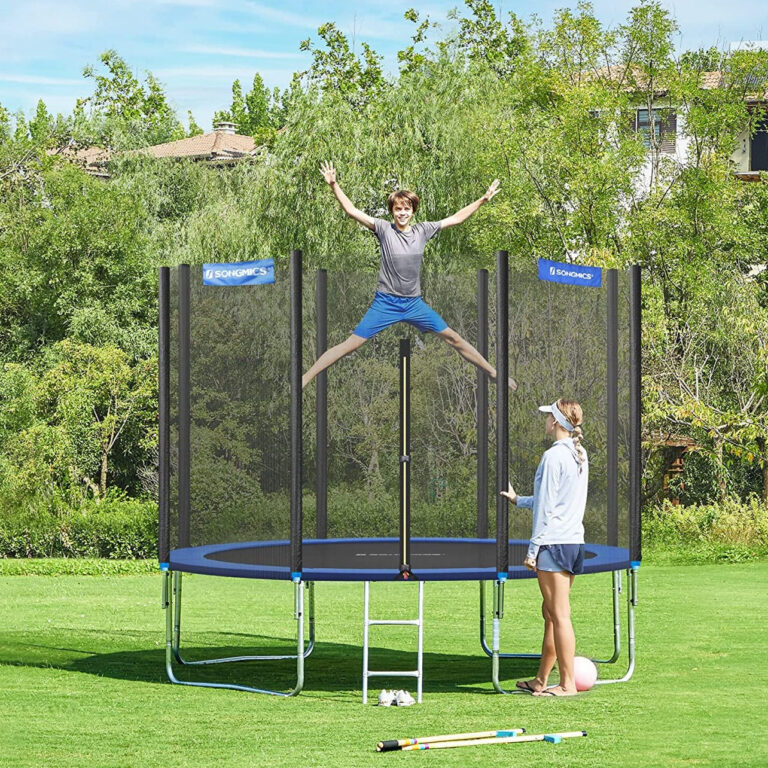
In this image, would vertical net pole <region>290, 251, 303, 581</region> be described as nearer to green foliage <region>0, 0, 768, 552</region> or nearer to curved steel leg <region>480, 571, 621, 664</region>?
curved steel leg <region>480, 571, 621, 664</region>

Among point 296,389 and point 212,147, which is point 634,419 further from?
point 212,147

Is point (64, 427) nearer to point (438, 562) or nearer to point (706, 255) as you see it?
point (706, 255)

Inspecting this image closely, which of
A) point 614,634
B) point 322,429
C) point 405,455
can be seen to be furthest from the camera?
point 322,429

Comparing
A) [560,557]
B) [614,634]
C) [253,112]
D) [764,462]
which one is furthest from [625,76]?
[253,112]

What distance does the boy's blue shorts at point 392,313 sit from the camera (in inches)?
303

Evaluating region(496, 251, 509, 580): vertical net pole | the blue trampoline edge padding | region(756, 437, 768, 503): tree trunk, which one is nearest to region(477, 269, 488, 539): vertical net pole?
the blue trampoline edge padding

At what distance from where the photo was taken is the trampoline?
703 centimetres

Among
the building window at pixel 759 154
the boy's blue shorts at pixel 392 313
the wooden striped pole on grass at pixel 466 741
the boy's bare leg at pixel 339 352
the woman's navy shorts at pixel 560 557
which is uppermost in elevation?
the building window at pixel 759 154

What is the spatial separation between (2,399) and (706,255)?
11468mm

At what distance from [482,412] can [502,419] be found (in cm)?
214

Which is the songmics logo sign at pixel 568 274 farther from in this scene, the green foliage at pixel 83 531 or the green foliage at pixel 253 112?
the green foliage at pixel 253 112

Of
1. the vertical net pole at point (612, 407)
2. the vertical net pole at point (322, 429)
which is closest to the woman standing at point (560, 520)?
the vertical net pole at point (612, 407)

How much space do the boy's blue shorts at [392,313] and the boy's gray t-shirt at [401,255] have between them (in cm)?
4

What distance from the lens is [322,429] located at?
31.1 ft
